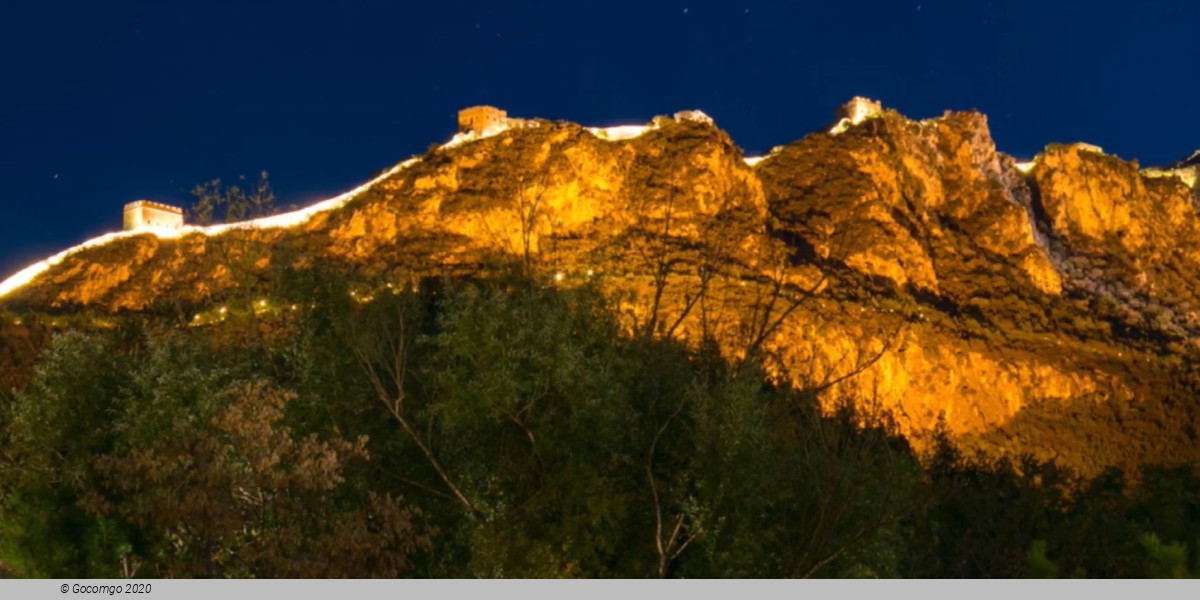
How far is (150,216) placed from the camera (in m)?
70.7

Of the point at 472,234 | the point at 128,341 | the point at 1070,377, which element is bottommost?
the point at 1070,377

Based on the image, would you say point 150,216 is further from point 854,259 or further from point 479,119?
point 854,259

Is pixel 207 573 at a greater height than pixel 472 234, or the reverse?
pixel 472 234

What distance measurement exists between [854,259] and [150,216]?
153 ft

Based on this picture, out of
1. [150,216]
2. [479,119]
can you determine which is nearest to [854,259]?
[479,119]

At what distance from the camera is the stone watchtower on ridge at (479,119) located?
76250 millimetres

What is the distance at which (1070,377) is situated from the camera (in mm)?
61531

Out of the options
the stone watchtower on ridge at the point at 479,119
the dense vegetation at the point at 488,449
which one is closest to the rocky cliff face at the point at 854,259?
the stone watchtower on ridge at the point at 479,119

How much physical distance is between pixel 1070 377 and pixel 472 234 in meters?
36.3

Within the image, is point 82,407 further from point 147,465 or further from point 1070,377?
point 1070,377

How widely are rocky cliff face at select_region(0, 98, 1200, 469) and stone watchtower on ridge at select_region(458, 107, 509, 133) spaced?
2.84 m

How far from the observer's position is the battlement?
70375 mm
